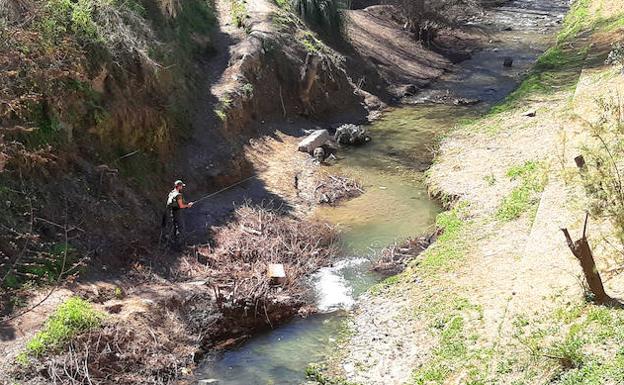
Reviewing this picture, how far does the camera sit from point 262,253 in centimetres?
1505

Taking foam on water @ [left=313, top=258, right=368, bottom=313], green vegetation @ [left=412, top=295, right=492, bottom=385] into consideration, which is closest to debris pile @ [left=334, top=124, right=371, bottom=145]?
→ foam on water @ [left=313, top=258, right=368, bottom=313]

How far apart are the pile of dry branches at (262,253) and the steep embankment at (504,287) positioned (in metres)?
1.90

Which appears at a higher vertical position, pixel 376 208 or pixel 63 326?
pixel 63 326

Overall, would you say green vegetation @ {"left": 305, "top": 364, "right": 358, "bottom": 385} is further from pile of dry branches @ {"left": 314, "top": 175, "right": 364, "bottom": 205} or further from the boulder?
the boulder

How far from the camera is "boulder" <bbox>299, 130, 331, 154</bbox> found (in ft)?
71.0

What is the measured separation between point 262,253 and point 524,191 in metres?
6.46

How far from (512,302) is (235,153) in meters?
10.2

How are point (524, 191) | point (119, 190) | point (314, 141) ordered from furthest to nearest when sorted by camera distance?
point (314, 141)
point (524, 191)
point (119, 190)

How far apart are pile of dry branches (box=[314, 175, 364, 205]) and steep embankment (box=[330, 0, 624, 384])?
87.9 inches

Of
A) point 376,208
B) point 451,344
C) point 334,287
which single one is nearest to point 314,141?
point 376,208

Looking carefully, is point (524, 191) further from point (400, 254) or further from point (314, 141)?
point (314, 141)

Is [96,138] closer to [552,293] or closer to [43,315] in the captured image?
[43,315]

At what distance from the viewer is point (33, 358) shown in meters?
10.5

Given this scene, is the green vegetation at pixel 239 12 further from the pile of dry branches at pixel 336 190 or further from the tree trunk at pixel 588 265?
the tree trunk at pixel 588 265
